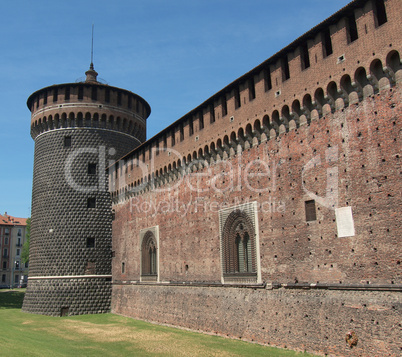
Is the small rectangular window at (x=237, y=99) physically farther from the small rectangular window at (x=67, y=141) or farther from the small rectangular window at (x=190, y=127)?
A: the small rectangular window at (x=67, y=141)

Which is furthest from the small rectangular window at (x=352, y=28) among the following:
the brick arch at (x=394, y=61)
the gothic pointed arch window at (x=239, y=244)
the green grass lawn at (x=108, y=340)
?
the green grass lawn at (x=108, y=340)

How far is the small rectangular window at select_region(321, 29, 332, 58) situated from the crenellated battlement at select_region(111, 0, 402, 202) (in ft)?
0.09

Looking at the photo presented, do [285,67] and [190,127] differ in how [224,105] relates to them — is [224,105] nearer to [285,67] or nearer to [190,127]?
[190,127]

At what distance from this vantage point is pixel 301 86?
1168 centimetres

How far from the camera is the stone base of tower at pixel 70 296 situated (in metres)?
21.1

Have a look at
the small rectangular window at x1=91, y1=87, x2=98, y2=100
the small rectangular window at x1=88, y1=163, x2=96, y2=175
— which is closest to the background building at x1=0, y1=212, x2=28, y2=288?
the small rectangular window at x1=88, y1=163, x2=96, y2=175

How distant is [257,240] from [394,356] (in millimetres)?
5208

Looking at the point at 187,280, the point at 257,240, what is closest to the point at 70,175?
the point at 187,280

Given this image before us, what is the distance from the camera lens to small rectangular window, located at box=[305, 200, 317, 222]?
36.6 feet

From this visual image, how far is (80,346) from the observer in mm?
12906

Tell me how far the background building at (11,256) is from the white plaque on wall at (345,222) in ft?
187

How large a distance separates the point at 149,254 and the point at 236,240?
7.05 meters

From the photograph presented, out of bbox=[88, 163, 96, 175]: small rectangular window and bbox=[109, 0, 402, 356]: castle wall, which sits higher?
bbox=[88, 163, 96, 175]: small rectangular window

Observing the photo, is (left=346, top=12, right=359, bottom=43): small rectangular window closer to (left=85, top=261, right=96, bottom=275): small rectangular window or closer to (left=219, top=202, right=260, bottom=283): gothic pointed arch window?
(left=219, top=202, right=260, bottom=283): gothic pointed arch window
